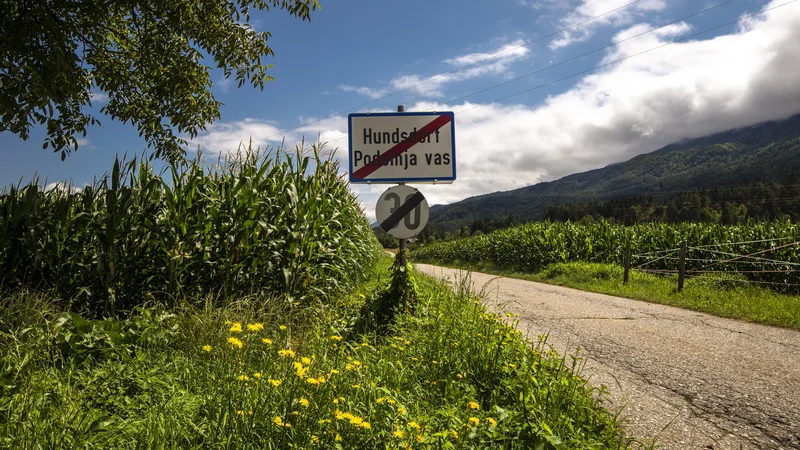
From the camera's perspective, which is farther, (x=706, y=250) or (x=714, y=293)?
(x=706, y=250)

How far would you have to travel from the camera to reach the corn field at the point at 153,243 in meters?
5.14

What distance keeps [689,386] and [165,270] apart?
18.5ft

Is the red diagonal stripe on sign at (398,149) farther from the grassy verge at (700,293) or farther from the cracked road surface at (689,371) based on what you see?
the grassy verge at (700,293)

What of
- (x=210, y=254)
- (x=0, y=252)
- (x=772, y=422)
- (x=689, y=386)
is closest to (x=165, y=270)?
(x=210, y=254)

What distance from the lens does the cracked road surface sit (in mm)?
3355

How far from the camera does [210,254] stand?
17.5 ft

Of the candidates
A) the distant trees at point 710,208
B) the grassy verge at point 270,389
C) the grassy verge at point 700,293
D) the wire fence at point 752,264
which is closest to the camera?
the grassy verge at point 270,389

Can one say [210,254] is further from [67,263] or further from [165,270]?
[67,263]

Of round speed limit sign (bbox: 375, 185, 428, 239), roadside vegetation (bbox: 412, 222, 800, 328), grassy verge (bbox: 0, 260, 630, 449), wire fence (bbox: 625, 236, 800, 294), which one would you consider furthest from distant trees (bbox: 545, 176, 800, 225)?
grassy verge (bbox: 0, 260, 630, 449)

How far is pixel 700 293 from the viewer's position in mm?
10852

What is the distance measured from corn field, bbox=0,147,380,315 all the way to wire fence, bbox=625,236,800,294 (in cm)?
1059

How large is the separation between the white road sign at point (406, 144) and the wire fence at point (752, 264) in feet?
28.5

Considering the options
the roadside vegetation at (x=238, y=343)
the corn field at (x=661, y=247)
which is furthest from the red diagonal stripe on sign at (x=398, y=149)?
the corn field at (x=661, y=247)


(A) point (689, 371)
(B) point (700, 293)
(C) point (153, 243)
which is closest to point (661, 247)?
(B) point (700, 293)
